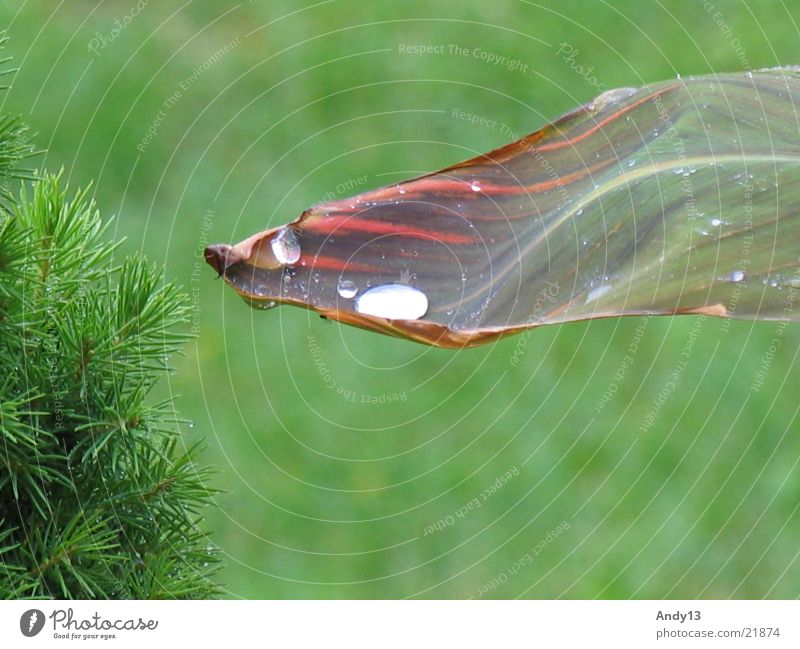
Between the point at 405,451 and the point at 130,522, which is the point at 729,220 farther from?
the point at 405,451

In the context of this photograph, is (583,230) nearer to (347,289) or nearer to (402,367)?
(347,289)

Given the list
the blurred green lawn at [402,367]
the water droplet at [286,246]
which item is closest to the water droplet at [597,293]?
the water droplet at [286,246]

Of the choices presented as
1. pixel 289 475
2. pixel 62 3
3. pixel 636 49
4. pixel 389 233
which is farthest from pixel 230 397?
pixel 389 233

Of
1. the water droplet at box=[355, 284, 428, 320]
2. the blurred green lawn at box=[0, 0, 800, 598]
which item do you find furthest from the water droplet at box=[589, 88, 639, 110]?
the blurred green lawn at box=[0, 0, 800, 598]

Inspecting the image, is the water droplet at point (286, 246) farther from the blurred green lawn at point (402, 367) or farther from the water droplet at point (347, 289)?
the blurred green lawn at point (402, 367)

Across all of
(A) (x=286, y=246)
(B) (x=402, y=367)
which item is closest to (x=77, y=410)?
(A) (x=286, y=246)
